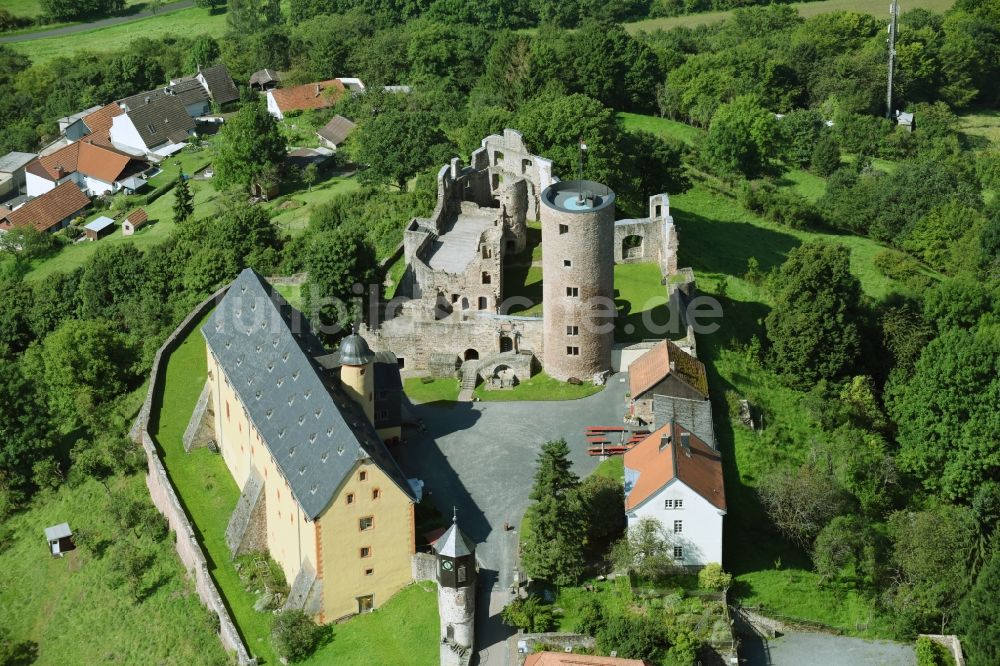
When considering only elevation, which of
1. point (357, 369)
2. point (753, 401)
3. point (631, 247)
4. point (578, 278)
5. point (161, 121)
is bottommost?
point (753, 401)

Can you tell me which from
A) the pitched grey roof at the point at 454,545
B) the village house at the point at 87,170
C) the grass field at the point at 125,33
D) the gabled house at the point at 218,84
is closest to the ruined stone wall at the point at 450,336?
the pitched grey roof at the point at 454,545

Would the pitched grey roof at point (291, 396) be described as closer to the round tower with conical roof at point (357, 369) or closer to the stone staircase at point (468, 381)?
the round tower with conical roof at point (357, 369)

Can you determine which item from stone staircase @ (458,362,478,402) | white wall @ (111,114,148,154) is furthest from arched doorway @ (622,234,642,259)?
white wall @ (111,114,148,154)

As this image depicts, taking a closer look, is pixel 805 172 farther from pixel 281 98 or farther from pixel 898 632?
pixel 898 632

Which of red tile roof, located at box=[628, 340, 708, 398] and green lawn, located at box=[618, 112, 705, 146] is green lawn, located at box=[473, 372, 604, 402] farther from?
green lawn, located at box=[618, 112, 705, 146]

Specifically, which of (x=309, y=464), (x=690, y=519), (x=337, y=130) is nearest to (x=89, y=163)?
(x=337, y=130)

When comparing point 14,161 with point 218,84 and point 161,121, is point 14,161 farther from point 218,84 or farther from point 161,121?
point 218,84
